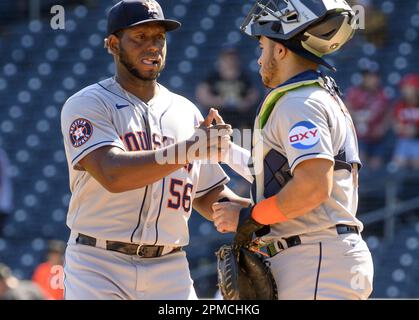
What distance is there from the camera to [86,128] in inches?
154

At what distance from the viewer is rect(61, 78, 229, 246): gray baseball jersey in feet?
12.9

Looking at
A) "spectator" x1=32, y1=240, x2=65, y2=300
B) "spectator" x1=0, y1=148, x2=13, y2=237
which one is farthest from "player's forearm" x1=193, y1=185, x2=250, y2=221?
"spectator" x1=0, y1=148, x2=13, y2=237

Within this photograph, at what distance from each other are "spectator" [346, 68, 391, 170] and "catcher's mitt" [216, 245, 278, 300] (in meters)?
5.24

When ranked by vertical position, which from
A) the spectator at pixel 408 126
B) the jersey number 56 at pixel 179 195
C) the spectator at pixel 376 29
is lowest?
the spectator at pixel 408 126

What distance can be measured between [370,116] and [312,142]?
5.53m

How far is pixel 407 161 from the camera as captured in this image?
864cm

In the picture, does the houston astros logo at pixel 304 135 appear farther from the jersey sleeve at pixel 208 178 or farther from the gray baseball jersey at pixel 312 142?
the jersey sleeve at pixel 208 178

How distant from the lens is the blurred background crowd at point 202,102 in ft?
28.0

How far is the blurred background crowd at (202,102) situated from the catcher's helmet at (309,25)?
4.12 metres

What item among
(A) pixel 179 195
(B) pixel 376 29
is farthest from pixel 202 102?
(A) pixel 179 195

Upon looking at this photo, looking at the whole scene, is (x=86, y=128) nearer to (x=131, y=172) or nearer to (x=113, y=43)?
(x=131, y=172)

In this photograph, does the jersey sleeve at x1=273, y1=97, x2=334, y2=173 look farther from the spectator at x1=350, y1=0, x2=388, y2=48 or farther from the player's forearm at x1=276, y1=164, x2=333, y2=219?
the spectator at x1=350, y1=0, x2=388, y2=48

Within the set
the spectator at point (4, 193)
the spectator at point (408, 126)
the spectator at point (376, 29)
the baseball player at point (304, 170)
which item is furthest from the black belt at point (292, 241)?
the spectator at point (376, 29)
